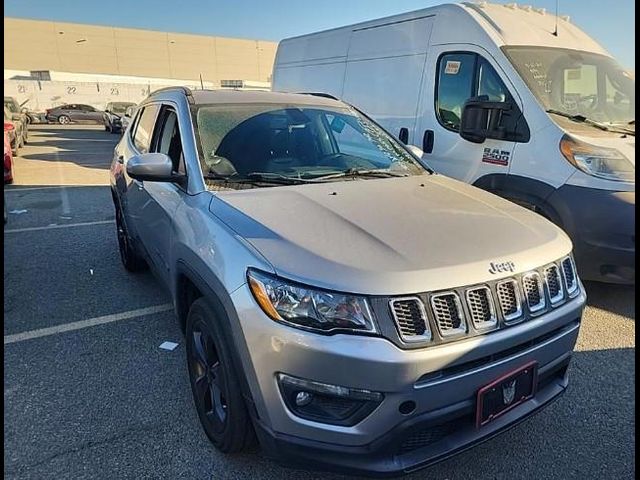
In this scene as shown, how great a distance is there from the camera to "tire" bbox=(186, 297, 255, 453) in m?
2.07

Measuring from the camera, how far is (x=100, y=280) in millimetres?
4688

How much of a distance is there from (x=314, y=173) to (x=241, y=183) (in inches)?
19.7

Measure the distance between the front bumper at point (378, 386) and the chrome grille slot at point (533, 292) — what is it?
0.09 meters

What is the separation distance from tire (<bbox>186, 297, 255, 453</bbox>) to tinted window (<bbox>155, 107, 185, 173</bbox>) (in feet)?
3.38

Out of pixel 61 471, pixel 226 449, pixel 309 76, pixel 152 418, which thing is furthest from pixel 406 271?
pixel 309 76

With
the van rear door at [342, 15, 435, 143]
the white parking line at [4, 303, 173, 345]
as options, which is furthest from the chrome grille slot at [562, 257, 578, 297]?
the van rear door at [342, 15, 435, 143]

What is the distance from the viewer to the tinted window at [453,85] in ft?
15.6

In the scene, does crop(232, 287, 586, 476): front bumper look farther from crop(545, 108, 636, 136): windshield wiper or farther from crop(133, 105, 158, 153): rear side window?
crop(545, 108, 636, 136): windshield wiper

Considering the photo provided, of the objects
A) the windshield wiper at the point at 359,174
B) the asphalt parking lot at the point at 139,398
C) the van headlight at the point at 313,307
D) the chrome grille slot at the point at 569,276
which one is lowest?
the asphalt parking lot at the point at 139,398

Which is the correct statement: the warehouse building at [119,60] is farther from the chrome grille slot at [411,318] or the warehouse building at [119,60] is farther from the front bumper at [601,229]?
the chrome grille slot at [411,318]

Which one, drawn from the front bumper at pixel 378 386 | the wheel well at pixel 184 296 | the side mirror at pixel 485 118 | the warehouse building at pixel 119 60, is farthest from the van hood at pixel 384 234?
the warehouse building at pixel 119 60

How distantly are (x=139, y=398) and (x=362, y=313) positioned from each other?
5.80ft

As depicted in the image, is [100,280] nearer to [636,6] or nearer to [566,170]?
[566,170]

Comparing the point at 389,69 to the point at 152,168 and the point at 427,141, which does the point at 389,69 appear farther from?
the point at 152,168
